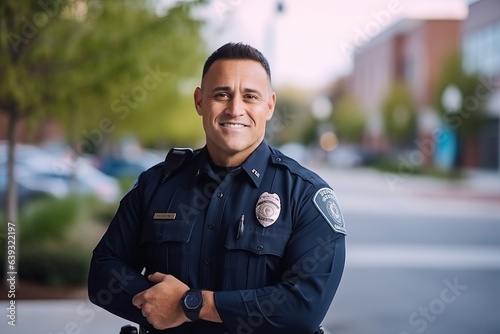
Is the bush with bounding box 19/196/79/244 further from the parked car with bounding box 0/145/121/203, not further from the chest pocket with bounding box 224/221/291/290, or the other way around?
the chest pocket with bounding box 224/221/291/290

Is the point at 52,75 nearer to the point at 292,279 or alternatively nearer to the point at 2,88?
the point at 2,88

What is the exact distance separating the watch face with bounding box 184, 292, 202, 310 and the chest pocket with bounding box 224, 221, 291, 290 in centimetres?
10

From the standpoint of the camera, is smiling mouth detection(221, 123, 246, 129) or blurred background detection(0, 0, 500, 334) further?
blurred background detection(0, 0, 500, 334)

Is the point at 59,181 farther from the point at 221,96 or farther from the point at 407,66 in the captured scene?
the point at 407,66

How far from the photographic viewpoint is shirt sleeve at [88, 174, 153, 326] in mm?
1631

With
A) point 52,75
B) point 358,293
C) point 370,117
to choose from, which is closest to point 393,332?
point 358,293

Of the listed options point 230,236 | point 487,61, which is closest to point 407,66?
point 487,61

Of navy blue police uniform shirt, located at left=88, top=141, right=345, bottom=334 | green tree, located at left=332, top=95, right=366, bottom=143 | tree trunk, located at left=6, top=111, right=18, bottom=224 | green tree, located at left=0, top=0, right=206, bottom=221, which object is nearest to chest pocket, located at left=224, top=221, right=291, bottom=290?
navy blue police uniform shirt, located at left=88, top=141, right=345, bottom=334

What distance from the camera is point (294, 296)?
1504mm

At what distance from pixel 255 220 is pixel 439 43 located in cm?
2864

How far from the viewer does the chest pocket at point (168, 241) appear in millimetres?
1644

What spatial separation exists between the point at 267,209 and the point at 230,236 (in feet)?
0.39

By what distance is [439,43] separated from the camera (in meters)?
28.3

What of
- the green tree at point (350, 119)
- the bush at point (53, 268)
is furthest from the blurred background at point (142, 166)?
the green tree at point (350, 119)
